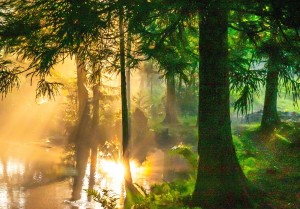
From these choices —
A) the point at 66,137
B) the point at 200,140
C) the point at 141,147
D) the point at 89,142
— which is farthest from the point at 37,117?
the point at 200,140

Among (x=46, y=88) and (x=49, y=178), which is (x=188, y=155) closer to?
(x=46, y=88)

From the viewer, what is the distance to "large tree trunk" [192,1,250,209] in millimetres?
7449

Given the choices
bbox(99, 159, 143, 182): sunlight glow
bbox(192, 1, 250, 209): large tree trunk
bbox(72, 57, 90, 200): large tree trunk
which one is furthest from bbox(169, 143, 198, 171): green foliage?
bbox(72, 57, 90, 200): large tree trunk

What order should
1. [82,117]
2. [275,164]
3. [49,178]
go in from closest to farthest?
[275,164], [49,178], [82,117]

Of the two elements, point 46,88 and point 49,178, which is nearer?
point 46,88

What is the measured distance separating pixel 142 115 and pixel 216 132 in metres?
16.1

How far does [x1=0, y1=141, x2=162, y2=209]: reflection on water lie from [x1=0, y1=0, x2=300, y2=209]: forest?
0.05m

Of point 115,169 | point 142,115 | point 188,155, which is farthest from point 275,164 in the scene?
point 142,115

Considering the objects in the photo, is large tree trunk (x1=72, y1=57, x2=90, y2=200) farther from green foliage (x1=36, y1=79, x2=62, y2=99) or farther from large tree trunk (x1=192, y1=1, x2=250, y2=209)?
large tree trunk (x1=192, y1=1, x2=250, y2=209)

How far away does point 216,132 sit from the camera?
7.60 m

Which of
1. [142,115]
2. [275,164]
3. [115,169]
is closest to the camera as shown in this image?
[275,164]

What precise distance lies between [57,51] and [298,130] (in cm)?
1323

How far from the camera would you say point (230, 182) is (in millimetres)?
7605

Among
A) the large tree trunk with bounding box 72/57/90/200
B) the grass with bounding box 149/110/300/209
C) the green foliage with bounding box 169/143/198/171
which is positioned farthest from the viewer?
the large tree trunk with bounding box 72/57/90/200
